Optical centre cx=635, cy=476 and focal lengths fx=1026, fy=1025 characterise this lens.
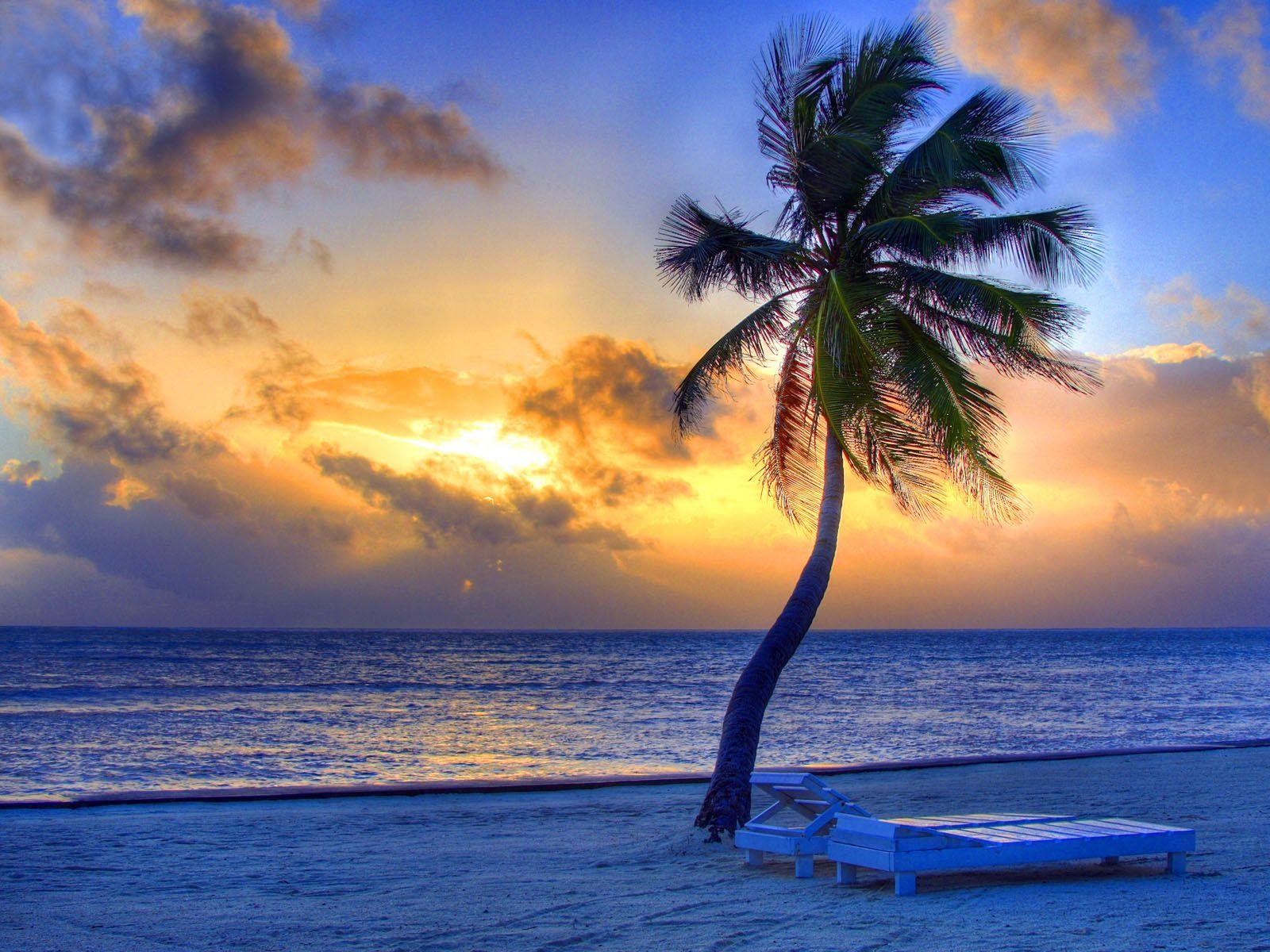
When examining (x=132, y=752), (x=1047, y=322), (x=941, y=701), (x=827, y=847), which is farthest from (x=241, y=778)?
(x=941, y=701)

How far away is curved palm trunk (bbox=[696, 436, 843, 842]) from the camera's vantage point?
8617 millimetres

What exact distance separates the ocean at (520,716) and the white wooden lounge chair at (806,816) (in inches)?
350

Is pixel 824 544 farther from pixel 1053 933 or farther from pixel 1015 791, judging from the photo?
pixel 1053 933

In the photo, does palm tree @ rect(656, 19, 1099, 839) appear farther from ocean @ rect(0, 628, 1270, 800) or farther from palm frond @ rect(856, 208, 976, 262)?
ocean @ rect(0, 628, 1270, 800)

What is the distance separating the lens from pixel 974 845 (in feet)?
19.9

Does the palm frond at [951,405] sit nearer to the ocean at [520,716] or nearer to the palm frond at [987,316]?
the palm frond at [987,316]

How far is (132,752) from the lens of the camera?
2027 centimetres

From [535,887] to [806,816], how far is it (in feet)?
6.53

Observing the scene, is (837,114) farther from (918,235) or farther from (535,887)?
(535,887)

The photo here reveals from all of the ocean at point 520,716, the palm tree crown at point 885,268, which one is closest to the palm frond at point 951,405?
the palm tree crown at point 885,268

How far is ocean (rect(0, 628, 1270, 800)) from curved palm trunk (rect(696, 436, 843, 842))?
22.9 feet

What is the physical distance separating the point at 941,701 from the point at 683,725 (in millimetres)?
13066

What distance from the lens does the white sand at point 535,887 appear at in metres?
5.34

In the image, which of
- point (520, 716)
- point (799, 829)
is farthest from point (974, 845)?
point (520, 716)
